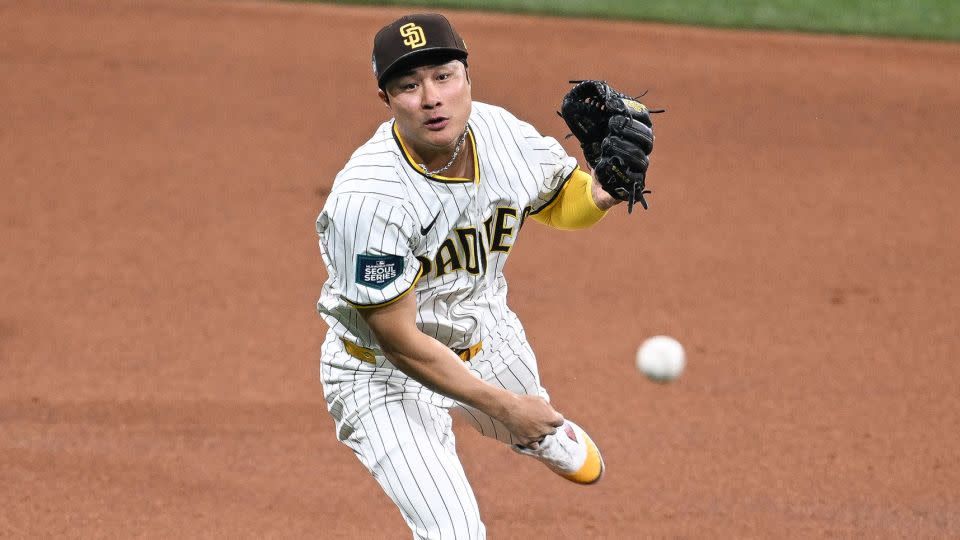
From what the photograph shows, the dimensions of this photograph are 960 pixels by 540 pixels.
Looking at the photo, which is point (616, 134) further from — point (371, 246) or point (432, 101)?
point (371, 246)

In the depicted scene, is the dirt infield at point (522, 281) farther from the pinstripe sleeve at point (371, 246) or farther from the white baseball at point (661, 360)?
the pinstripe sleeve at point (371, 246)

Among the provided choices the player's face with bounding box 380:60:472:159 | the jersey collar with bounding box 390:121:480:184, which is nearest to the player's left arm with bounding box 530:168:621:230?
the jersey collar with bounding box 390:121:480:184

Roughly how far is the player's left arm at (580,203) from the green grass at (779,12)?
849 centimetres

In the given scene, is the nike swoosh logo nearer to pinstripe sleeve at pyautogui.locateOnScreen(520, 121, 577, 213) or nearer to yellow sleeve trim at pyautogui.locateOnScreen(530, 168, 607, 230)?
pinstripe sleeve at pyautogui.locateOnScreen(520, 121, 577, 213)

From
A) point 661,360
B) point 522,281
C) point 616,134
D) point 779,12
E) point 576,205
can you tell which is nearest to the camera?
point 616,134

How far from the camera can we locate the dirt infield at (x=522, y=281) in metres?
5.34

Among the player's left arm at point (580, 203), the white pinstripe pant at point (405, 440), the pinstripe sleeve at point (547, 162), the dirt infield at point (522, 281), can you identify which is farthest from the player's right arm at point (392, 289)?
the dirt infield at point (522, 281)

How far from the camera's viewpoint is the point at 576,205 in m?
4.12

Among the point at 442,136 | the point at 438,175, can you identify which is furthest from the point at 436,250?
the point at 442,136

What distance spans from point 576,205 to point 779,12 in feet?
30.6

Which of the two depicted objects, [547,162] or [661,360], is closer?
[547,162]

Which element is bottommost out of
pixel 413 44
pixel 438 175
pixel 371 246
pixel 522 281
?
pixel 522 281

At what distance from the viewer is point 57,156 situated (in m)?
9.13

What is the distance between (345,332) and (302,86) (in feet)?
23.7
